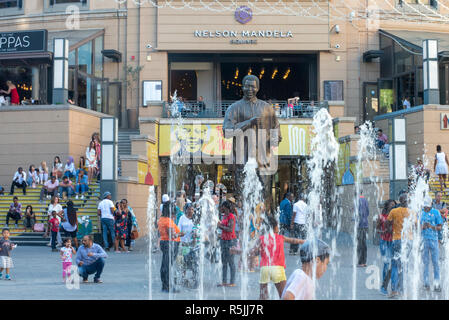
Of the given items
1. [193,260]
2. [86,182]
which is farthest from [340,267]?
[86,182]

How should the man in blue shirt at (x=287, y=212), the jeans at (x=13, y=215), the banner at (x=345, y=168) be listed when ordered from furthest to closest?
the banner at (x=345, y=168), the jeans at (x=13, y=215), the man in blue shirt at (x=287, y=212)

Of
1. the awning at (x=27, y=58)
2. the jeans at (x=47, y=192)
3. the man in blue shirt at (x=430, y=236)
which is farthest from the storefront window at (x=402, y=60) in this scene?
the man in blue shirt at (x=430, y=236)

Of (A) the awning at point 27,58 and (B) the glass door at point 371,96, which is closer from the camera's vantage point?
(A) the awning at point 27,58

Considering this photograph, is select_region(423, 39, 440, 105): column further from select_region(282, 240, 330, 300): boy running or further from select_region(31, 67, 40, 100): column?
select_region(282, 240, 330, 300): boy running

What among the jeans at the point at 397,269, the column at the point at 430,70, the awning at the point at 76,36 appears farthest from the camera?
the awning at the point at 76,36

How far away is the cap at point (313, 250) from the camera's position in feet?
17.3

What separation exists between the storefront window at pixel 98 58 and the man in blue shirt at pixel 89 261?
816 inches

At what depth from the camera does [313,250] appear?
5.48 metres

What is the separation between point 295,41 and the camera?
31.0 metres

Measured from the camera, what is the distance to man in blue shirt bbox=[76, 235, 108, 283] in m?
12.2

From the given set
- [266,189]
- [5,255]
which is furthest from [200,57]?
[266,189]

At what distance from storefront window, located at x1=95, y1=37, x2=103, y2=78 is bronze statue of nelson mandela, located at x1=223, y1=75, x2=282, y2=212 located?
22.2m

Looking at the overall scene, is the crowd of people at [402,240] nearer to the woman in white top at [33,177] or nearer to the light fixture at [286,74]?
the woman in white top at [33,177]
